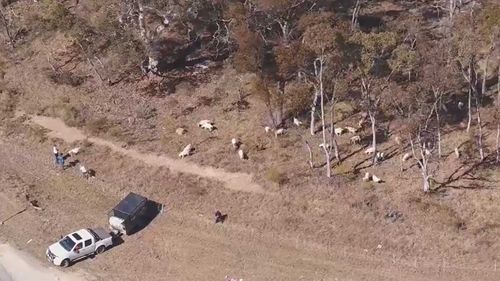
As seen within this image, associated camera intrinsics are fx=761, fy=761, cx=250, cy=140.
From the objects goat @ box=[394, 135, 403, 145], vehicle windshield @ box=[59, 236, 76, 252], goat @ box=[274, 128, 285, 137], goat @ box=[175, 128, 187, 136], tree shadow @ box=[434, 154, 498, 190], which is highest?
goat @ box=[175, 128, 187, 136]

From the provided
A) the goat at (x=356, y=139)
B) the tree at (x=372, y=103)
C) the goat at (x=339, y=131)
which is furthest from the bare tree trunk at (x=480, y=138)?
the goat at (x=339, y=131)

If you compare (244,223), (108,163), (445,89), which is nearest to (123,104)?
(108,163)

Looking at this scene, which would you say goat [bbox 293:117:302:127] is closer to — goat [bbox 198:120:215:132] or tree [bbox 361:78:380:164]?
tree [bbox 361:78:380:164]

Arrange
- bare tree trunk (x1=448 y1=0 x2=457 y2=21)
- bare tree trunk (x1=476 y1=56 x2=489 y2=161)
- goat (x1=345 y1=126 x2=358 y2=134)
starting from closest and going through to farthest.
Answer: bare tree trunk (x1=476 y1=56 x2=489 y2=161) < goat (x1=345 y1=126 x2=358 y2=134) < bare tree trunk (x1=448 y1=0 x2=457 y2=21)

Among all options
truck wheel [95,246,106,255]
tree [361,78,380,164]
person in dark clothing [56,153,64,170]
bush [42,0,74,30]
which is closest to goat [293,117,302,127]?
tree [361,78,380,164]

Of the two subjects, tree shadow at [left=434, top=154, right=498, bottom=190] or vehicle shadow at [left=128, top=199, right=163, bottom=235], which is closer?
vehicle shadow at [left=128, top=199, right=163, bottom=235]

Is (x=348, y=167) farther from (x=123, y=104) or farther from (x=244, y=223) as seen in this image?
(x=123, y=104)
